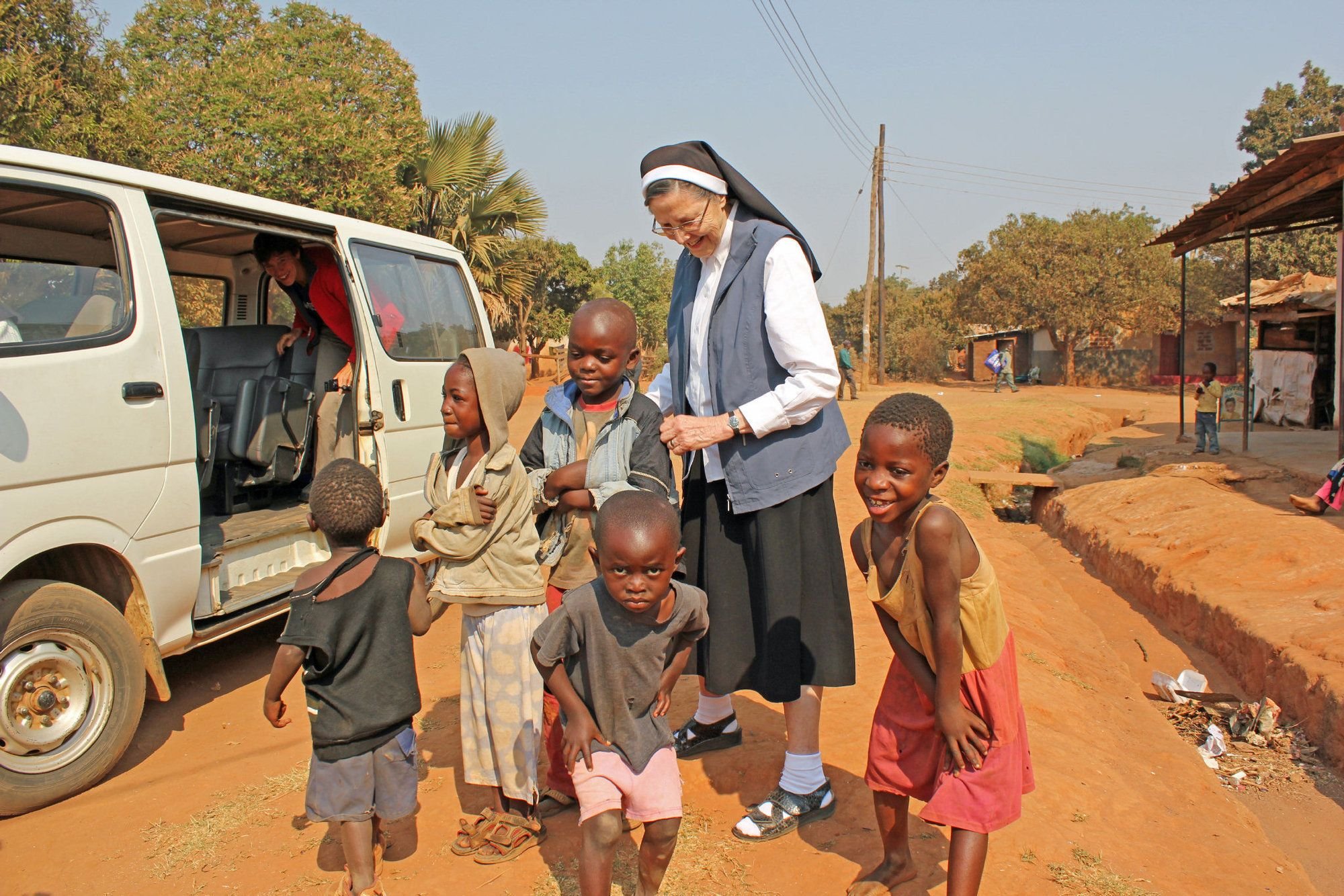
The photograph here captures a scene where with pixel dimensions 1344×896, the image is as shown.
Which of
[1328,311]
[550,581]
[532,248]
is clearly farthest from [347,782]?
[532,248]

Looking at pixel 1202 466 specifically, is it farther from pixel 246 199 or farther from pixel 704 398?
pixel 246 199

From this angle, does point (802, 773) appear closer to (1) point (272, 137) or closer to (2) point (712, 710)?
(2) point (712, 710)

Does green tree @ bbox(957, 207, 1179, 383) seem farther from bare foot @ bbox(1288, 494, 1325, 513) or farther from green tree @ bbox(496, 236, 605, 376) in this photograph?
bare foot @ bbox(1288, 494, 1325, 513)

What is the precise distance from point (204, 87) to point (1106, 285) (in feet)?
85.2

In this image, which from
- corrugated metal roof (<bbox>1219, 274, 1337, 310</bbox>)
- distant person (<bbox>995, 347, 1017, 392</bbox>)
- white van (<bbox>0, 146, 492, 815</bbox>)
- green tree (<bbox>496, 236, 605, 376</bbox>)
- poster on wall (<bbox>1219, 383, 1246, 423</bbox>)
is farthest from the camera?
distant person (<bbox>995, 347, 1017, 392</bbox>)

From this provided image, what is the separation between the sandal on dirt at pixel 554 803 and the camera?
3111 mm

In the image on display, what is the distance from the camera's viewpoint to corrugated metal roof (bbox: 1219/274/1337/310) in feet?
47.5

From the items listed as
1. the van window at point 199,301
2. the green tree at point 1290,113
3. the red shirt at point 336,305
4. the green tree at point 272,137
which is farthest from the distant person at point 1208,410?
the green tree at point 1290,113

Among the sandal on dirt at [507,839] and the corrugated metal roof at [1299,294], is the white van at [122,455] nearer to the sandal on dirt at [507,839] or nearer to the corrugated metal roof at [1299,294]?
the sandal on dirt at [507,839]

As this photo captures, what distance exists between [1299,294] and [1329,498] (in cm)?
920

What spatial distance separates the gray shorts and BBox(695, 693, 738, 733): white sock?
1.23 m

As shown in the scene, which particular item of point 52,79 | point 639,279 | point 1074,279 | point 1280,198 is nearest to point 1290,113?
point 1074,279

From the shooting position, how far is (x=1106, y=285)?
29219 mm

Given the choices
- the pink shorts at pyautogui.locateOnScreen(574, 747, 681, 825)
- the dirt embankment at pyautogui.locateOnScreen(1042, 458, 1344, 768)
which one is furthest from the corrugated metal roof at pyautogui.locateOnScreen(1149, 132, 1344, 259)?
the pink shorts at pyautogui.locateOnScreen(574, 747, 681, 825)
